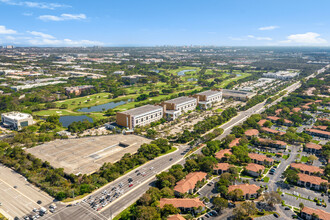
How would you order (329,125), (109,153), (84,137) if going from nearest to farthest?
(109,153) → (84,137) → (329,125)

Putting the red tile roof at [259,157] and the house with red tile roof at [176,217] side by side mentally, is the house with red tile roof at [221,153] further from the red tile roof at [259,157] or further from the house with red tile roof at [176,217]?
the house with red tile roof at [176,217]

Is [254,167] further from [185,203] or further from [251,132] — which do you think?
[251,132]

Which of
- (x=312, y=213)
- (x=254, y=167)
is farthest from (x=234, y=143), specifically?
(x=312, y=213)

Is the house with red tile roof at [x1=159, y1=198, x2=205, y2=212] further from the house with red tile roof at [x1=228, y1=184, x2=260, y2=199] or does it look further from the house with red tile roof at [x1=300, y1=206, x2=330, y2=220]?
the house with red tile roof at [x1=300, y1=206, x2=330, y2=220]

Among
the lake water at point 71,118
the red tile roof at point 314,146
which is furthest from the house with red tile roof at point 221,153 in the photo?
the lake water at point 71,118

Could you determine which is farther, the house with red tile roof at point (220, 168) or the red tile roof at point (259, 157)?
the red tile roof at point (259, 157)

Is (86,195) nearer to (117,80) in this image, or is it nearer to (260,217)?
(260,217)

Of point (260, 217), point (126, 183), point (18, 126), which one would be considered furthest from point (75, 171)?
point (18, 126)
